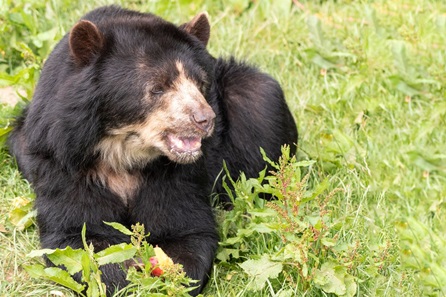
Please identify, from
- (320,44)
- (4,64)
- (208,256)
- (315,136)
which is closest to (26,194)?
(208,256)

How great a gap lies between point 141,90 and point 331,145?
2.17 metres

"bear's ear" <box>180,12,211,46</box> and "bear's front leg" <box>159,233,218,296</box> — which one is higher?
"bear's ear" <box>180,12,211,46</box>

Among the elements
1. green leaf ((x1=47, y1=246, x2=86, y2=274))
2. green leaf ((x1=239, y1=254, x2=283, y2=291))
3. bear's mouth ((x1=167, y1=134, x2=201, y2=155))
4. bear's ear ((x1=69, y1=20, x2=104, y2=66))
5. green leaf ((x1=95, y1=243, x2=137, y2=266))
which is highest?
bear's ear ((x1=69, y1=20, x2=104, y2=66))

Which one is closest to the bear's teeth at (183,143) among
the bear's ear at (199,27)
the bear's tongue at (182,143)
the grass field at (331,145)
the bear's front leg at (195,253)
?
the bear's tongue at (182,143)

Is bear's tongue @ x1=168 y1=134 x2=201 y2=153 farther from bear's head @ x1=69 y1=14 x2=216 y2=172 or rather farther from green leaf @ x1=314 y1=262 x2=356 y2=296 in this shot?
green leaf @ x1=314 y1=262 x2=356 y2=296

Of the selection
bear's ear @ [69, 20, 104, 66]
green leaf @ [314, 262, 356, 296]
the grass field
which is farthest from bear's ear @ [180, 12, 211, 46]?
green leaf @ [314, 262, 356, 296]

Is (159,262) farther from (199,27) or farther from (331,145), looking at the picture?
(331,145)

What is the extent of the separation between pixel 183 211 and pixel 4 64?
8.88 ft

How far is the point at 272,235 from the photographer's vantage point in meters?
5.27

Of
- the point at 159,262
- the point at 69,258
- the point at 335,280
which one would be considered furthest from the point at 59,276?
the point at 335,280

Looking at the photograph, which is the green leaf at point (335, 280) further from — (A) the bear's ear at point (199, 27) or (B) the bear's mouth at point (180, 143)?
(A) the bear's ear at point (199, 27)

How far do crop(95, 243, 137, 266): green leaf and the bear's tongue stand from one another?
2.10 feet

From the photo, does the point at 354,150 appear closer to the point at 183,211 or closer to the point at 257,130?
the point at 257,130

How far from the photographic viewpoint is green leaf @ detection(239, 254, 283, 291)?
4762mm
